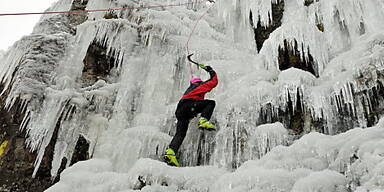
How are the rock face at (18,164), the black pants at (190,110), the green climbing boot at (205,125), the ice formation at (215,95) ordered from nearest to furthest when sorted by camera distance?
the ice formation at (215,95) < the green climbing boot at (205,125) < the black pants at (190,110) < the rock face at (18,164)

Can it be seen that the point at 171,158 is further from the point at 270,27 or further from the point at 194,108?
the point at 270,27

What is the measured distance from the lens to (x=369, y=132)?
9.78 ft

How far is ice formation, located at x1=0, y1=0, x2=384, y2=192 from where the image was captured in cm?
333

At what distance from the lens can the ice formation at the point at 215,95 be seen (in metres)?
3.33

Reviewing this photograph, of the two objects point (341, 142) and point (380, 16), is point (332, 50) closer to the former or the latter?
point (380, 16)

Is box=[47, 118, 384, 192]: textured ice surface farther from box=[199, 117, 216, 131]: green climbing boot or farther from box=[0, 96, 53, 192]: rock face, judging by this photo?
box=[0, 96, 53, 192]: rock face

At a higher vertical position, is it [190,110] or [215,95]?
[215,95]

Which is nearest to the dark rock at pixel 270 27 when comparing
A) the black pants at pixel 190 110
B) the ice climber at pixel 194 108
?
the ice climber at pixel 194 108

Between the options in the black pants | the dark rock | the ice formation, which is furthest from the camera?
the dark rock

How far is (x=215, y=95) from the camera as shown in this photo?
18.2 feet

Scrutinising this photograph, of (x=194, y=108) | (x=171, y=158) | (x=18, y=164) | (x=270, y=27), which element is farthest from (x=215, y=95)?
(x=18, y=164)

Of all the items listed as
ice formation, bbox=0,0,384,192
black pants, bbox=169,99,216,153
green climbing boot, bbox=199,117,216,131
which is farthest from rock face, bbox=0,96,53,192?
green climbing boot, bbox=199,117,216,131

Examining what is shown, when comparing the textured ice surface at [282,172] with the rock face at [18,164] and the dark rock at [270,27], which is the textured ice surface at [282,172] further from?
the dark rock at [270,27]

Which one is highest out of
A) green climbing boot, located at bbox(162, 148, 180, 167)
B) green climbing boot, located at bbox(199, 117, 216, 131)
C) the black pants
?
the black pants
